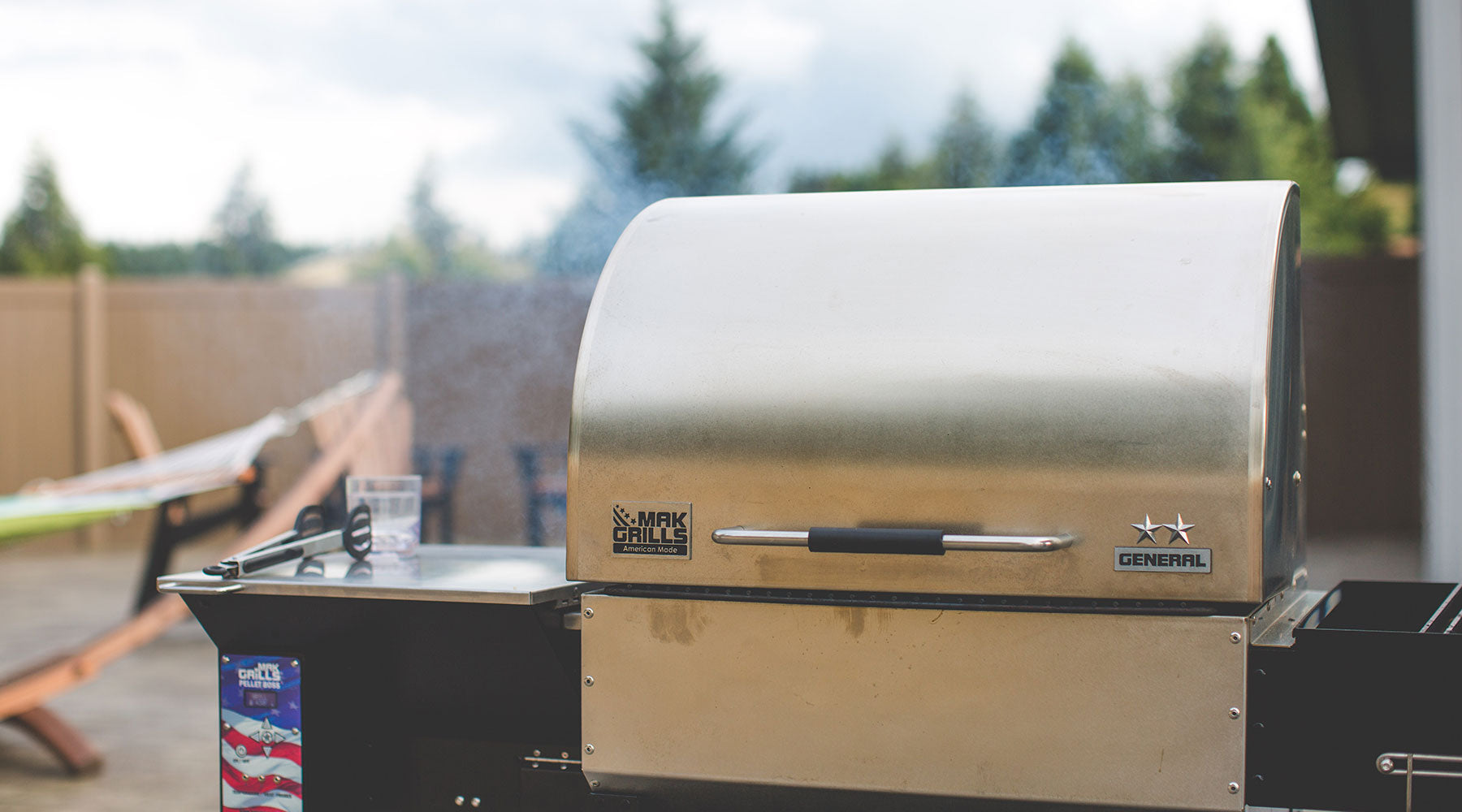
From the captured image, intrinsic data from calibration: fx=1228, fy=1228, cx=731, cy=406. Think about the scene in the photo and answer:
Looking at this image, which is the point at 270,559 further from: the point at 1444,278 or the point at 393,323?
the point at 393,323

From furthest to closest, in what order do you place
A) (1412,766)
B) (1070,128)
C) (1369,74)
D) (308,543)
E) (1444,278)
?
1. (1070,128)
2. (1369,74)
3. (1444,278)
4. (308,543)
5. (1412,766)

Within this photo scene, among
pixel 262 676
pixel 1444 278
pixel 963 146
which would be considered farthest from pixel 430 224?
pixel 262 676

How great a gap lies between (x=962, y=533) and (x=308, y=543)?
1.09m

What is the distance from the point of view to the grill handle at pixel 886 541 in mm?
1491

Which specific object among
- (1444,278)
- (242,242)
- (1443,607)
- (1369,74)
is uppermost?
(242,242)

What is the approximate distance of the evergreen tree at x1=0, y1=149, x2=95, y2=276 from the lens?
873 inches

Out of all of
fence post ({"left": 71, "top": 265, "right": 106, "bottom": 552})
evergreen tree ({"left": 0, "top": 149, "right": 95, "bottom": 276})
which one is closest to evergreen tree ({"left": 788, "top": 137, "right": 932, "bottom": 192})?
fence post ({"left": 71, "top": 265, "right": 106, "bottom": 552})

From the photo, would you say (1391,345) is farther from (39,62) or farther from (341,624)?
(39,62)

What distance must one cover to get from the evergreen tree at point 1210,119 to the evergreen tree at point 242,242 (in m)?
16.6

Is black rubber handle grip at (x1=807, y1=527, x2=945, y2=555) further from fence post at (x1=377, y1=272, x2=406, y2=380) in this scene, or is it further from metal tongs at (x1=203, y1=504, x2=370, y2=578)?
fence post at (x1=377, y1=272, x2=406, y2=380)

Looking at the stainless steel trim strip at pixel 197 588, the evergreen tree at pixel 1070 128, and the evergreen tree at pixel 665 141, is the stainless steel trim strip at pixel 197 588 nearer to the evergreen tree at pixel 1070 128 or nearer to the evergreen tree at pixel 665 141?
the evergreen tree at pixel 1070 128

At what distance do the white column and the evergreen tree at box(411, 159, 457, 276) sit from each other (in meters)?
21.5

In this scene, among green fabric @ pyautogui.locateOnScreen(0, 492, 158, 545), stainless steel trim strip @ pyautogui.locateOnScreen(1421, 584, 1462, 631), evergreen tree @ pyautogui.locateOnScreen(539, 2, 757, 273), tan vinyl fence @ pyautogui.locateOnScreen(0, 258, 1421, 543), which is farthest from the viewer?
evergreen tree @ pyautogui.locateOnScreen(539, 2, 757, 273)

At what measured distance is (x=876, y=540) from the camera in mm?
1541
